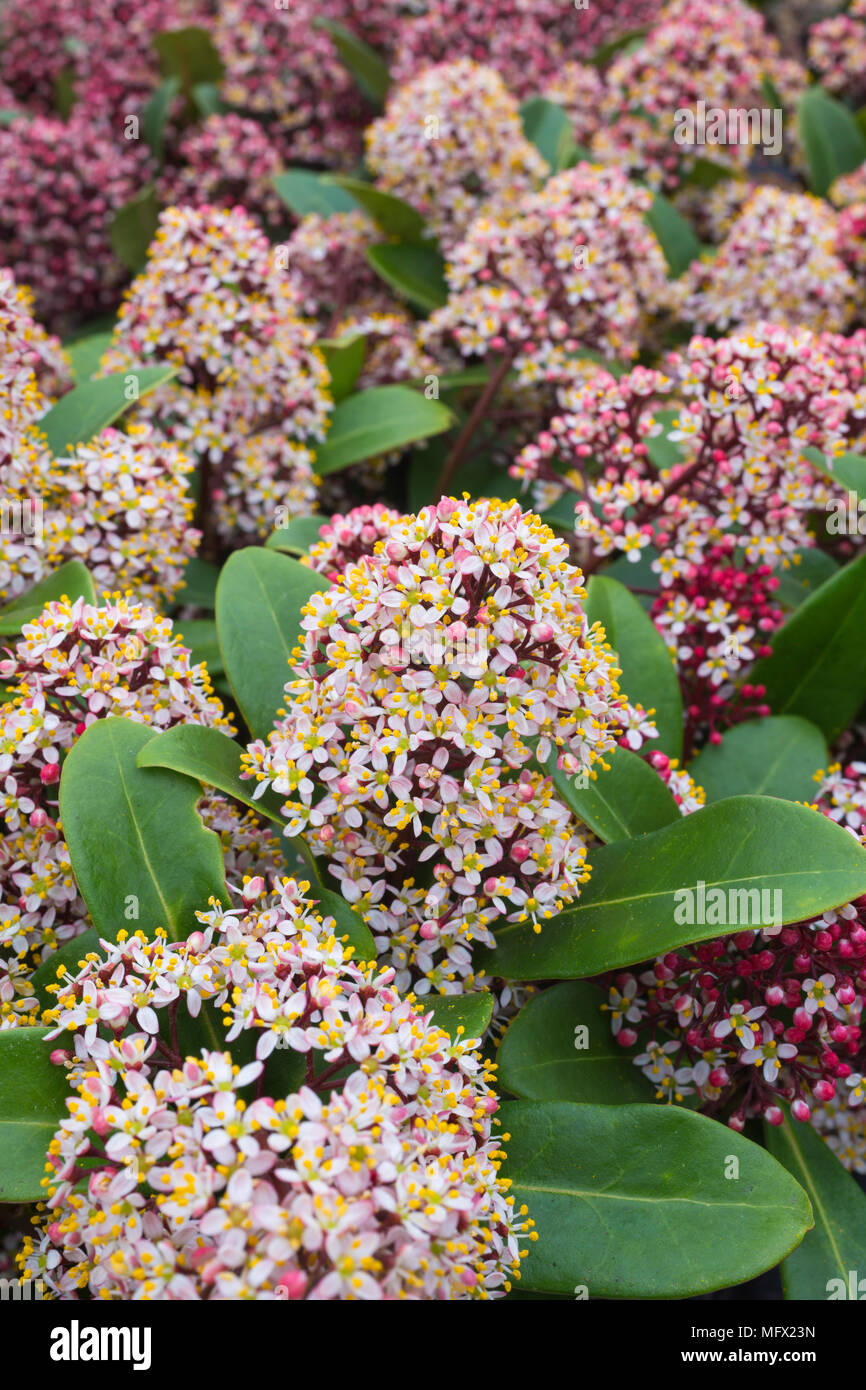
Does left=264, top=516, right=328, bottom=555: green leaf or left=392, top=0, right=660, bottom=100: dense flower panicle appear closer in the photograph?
left=264, top=516, right=328, bottom=555: green leaf

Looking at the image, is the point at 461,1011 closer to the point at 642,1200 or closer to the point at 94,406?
the point at 642,1200

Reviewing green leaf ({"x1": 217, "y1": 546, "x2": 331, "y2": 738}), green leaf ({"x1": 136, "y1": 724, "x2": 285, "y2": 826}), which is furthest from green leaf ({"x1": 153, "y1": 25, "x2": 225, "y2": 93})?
green leaf ({"x1": 136, "y1": 724, "x2": 285, "y2": 826})

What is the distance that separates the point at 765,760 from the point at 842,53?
145 inches

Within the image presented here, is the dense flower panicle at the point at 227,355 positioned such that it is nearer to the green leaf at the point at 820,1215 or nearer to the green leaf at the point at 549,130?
the green leaf at the point at 549,130

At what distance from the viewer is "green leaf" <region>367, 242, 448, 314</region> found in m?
3.30

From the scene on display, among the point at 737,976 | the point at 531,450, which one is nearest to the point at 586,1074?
the point at 737,976

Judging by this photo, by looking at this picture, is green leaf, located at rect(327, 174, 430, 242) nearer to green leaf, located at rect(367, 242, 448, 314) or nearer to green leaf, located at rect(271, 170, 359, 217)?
green leaf, located at rect(367, 242, 448, 314)

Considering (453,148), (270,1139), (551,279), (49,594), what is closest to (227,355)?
(49,594)

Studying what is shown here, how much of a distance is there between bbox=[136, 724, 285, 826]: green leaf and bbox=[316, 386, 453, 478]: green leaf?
1143mm

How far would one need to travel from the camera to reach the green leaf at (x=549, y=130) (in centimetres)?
374

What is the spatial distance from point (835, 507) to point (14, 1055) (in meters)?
2.05

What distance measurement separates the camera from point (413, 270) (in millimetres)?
3365

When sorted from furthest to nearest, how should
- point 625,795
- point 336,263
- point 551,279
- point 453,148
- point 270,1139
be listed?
point 336,263, point 453,148, point 551,279, point 625,795, point 270,1139
